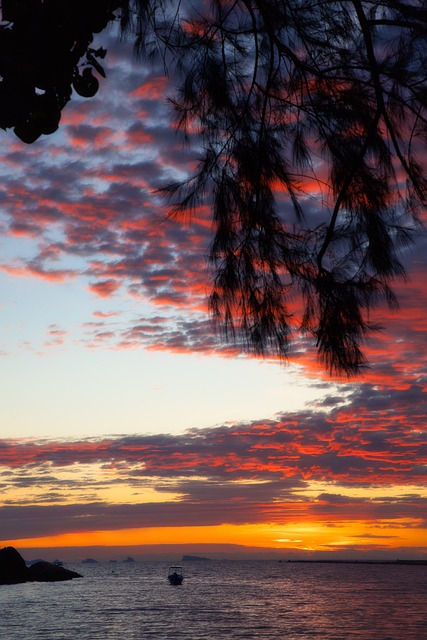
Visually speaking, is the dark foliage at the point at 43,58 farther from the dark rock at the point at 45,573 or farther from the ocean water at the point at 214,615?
the dark rock at the point at 45,573

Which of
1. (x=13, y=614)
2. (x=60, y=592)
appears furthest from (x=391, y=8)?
(x=60, y=592)

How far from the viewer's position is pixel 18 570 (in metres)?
87.4

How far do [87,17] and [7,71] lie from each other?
0.50 m

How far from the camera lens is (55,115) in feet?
9.84

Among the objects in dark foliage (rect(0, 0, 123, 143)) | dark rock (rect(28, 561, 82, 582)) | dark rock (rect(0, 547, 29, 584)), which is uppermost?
dark foliage (rect(0, 0, 123, 143))

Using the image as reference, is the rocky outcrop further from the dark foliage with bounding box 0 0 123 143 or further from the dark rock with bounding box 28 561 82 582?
the dark foliage with bounding box 0 0 123 143

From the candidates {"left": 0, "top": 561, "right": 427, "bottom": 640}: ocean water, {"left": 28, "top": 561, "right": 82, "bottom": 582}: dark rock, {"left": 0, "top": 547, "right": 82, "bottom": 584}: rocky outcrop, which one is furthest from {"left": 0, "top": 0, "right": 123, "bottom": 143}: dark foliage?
{"left": 28, "top": 561, "right": 82, "bottom": 582}: dark rock

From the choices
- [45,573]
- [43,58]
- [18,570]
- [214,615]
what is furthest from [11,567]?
[43,58]

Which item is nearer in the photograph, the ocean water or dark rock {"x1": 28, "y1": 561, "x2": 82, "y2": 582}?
the ocean water

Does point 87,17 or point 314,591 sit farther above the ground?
point 87,17

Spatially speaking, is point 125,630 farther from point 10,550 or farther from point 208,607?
point 10,550

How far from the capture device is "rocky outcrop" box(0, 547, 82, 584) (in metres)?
82.1

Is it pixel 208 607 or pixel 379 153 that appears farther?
pixel 208 607

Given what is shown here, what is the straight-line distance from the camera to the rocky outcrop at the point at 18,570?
8212cm
